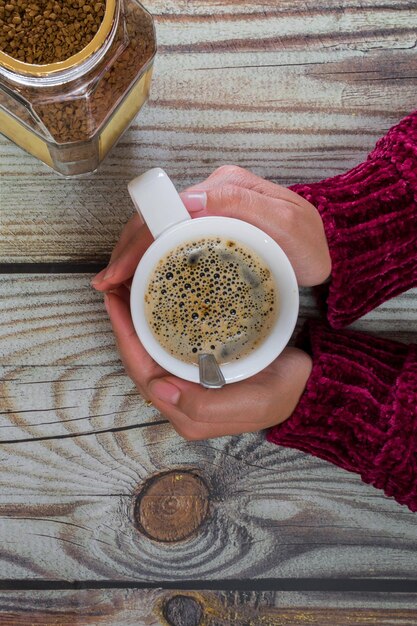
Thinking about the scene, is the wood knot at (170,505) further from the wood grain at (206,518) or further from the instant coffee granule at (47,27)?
the instant coffee granule at (47,27)

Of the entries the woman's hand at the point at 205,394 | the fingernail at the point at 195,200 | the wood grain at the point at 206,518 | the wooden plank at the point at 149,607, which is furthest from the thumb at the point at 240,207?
the wooden plank at the point at 149,607

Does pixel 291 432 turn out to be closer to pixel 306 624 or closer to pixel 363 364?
pixel 363 364

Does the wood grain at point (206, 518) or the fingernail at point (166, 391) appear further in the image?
the wood grain at point (206, 518)

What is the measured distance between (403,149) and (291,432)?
27cm

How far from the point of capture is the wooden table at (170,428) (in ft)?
2.22

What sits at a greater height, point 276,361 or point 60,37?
point 60,37

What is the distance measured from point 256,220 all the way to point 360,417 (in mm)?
204

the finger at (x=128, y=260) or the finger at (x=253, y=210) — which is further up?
the finger at (x=253, y=210)

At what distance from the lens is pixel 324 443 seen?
0.66 metres

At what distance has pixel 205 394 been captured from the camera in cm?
58

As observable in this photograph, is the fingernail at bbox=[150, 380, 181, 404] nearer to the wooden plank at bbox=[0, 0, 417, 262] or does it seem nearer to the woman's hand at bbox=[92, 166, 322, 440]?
the woman's hand at bbox=[92, 166, 322, 440]

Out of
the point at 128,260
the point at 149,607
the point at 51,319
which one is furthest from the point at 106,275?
the point at 149,607

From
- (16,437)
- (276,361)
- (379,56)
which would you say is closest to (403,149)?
(379,56)

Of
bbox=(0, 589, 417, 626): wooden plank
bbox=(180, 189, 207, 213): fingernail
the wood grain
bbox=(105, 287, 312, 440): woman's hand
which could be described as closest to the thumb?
bbox=(180, 189, 207, 213): fingernail
